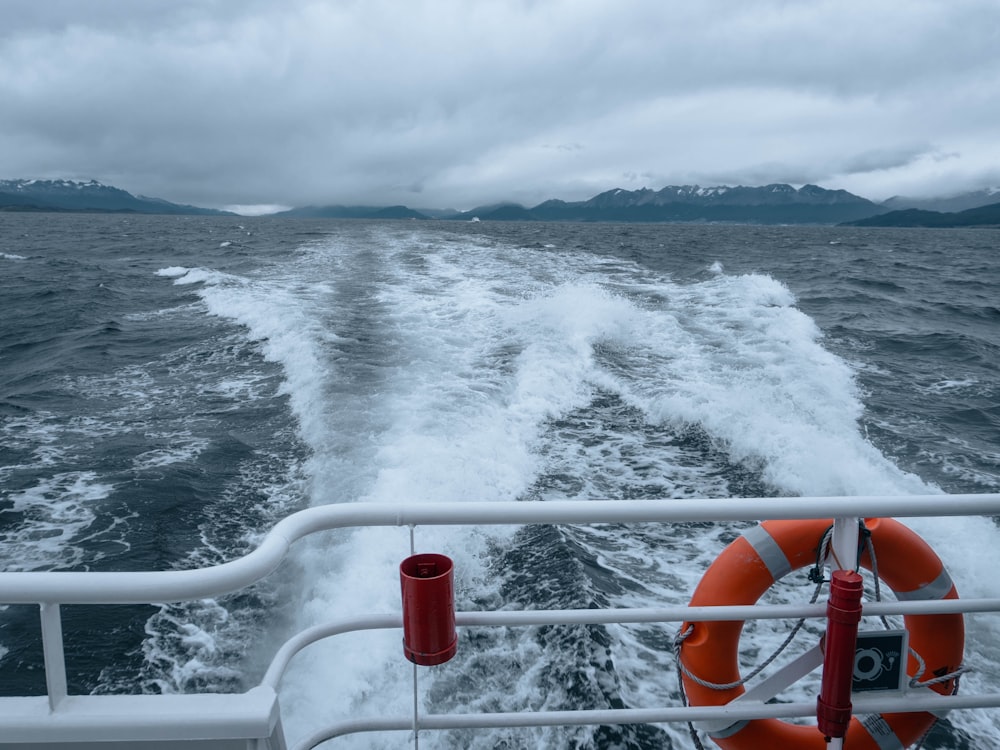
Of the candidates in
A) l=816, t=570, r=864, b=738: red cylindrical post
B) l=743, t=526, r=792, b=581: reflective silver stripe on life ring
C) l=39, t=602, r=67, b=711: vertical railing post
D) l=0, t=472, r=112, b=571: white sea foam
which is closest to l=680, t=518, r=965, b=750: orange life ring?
l=743, t=526, r=792, b=581: reflective silver stripe on life ring

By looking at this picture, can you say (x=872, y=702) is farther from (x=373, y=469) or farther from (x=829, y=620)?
(x=373, y=469)

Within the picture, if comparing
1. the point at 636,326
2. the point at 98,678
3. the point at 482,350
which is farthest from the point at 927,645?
the point at 636,326

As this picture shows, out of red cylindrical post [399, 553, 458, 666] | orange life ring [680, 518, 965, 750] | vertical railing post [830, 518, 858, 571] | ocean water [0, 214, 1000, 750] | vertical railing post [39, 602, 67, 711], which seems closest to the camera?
vertical railing post [39, 602, 67, 711]

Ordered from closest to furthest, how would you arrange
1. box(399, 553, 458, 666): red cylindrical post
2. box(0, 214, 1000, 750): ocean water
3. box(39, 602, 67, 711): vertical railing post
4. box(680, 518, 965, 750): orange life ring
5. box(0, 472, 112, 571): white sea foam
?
1. box(39, 602, 67, 711): vertical railing post
2. box(399, 553, 458, 666): red cylindrical post
3. box(680, 518, 965, 750): orange life ring
4. box(0, 214, 1000, 750): ocean water
5. box(0, 472, 112, 571): white sea foam

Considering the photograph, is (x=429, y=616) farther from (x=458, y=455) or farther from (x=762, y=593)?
(x=458, y=455)

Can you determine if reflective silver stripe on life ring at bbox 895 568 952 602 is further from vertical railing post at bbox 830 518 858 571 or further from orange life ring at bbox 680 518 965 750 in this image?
vertical railing post at bbox 830 518 858 571

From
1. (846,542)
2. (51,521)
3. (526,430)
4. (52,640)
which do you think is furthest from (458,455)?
(52,640)

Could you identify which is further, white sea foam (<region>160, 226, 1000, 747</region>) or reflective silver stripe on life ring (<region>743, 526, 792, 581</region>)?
white sea foam (<region>160, 226, 1000, 747</region>)

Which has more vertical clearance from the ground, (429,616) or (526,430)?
(429,616)

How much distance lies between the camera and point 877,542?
1894mm

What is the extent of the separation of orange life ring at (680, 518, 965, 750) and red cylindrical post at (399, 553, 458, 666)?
0.77 metres

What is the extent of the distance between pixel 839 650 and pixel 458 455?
15.4ft

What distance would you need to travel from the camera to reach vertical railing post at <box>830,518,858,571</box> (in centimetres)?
168

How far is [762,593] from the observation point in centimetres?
186
